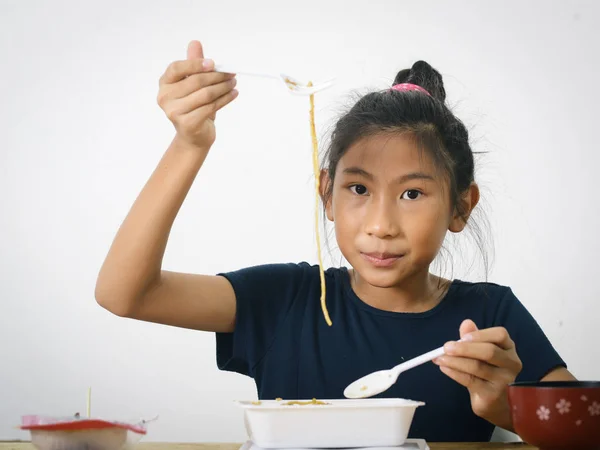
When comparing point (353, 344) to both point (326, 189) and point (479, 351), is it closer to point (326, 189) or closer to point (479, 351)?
point (326, 189)

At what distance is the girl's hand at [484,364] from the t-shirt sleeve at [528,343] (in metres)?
0.26

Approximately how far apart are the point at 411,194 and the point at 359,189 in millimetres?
82

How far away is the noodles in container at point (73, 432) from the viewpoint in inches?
24.9

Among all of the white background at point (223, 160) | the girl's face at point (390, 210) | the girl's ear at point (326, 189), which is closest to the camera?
the girl's face at point (390, 210)

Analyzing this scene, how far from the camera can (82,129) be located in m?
2.35

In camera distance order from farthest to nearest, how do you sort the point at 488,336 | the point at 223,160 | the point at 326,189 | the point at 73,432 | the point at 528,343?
the point at 223,160 → the point at 326,189 → the point at 528,343 → the point at 488,336 → the point at 73,432

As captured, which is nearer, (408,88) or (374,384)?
(374,384)

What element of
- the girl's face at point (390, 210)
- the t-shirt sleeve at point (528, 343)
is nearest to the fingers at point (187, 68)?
the girl's face at point (390, 210)

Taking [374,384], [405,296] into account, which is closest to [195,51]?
[374,384]

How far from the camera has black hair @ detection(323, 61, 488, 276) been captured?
3.95ft

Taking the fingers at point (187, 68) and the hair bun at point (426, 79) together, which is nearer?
the fingers at point (187, 68)

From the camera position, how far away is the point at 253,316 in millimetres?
1223

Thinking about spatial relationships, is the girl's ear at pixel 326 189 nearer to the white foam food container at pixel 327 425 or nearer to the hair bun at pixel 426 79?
the hair bun at pixel 426 79

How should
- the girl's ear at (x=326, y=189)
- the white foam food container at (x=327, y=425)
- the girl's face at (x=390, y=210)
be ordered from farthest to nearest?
the girl's ear at (x=326, y=189), the girl's face at (x=390, y=210), the white foam food container at (x=327, y=425)
